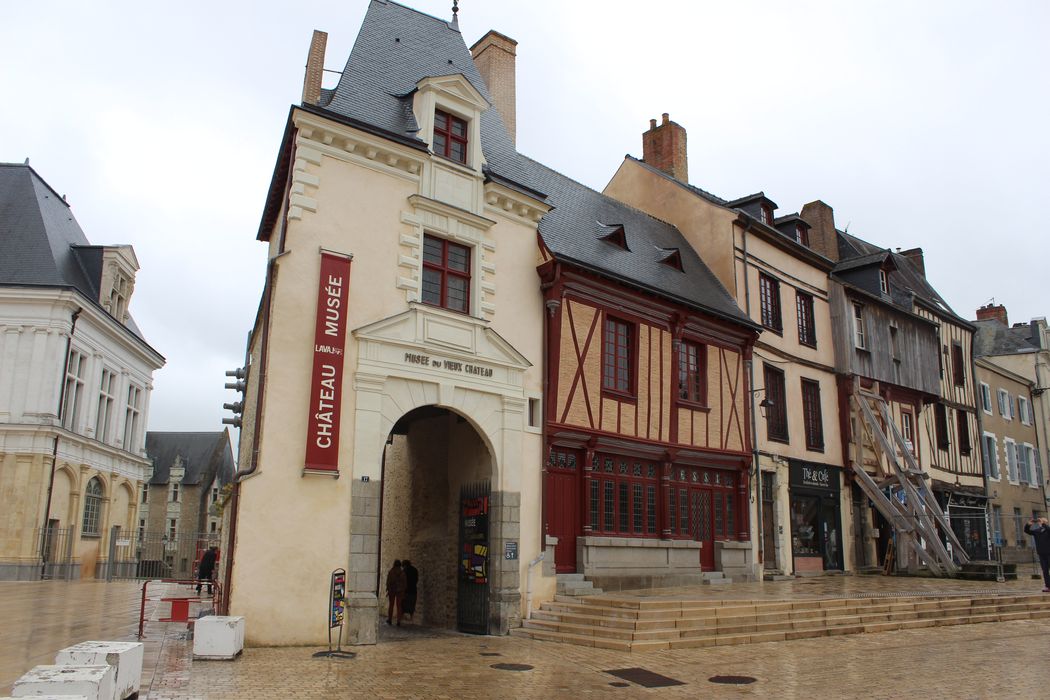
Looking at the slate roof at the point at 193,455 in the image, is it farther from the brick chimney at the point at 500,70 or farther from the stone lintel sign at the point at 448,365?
the stone lintel sign at the point at 448,365

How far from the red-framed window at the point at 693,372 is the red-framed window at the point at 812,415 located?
15.1 feet

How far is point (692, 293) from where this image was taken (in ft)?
57.0

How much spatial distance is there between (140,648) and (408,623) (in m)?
8.21

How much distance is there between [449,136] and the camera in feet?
45.4

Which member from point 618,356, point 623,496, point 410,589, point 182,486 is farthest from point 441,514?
point 182,486

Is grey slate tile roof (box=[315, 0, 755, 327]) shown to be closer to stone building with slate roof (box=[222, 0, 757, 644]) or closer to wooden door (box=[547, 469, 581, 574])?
stone building with slate roof (box=[222, 0, 757, 644])

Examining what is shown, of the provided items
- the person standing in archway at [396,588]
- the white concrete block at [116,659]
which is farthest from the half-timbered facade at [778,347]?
the white concrete block at [116,659]

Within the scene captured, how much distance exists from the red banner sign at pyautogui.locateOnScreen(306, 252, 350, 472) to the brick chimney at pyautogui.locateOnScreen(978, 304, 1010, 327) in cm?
3587

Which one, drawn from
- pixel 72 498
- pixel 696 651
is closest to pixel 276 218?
pixel 696 651

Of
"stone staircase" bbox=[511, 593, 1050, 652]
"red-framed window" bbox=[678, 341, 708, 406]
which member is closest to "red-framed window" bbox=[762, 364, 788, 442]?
"red-framed window" bbox=[678, 341, 708, 406]

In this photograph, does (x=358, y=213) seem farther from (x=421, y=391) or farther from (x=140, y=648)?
(x=140, y=648)

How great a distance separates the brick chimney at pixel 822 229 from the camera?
24.4 meters

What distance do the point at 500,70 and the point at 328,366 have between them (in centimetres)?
935

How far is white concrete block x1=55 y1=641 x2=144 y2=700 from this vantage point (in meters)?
6.25
